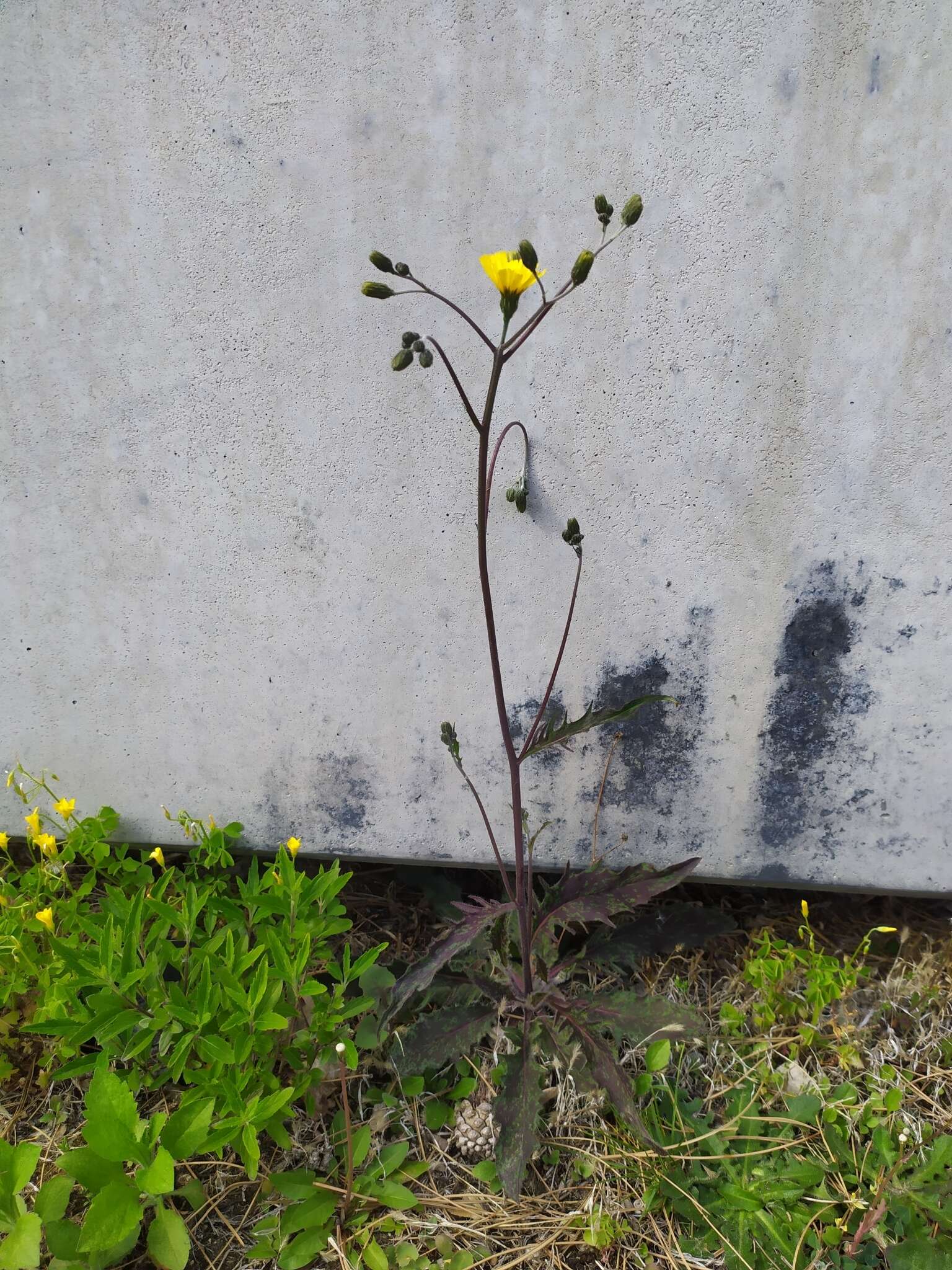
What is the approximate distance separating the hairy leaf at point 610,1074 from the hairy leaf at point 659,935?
0.27m

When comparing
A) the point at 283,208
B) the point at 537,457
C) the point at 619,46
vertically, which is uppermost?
the point at 619,46

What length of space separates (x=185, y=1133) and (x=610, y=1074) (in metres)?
0.67

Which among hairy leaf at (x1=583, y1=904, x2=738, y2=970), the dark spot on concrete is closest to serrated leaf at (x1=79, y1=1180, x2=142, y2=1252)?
hairy leaf at (x1=583, y1=904, x2=738, y2=970)

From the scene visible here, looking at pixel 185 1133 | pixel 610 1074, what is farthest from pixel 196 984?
pixel 610 1074

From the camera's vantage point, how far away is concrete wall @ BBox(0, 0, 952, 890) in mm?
1394

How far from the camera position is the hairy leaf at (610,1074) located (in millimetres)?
1264

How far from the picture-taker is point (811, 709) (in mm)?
1684

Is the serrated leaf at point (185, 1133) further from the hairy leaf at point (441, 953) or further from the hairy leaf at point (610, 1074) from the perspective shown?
the hairy leaf at point (610, 1074)

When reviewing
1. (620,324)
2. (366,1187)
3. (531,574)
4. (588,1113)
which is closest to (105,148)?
(620,324)

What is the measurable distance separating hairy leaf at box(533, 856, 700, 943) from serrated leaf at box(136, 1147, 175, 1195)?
0.64 m

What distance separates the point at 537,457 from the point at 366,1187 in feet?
4.41

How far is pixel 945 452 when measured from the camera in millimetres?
1529

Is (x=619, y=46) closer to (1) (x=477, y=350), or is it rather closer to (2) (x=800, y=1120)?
(1) (x=477, y=350)

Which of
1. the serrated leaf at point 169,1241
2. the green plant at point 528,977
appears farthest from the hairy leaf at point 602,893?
the serrated leaf at point 169,1241
